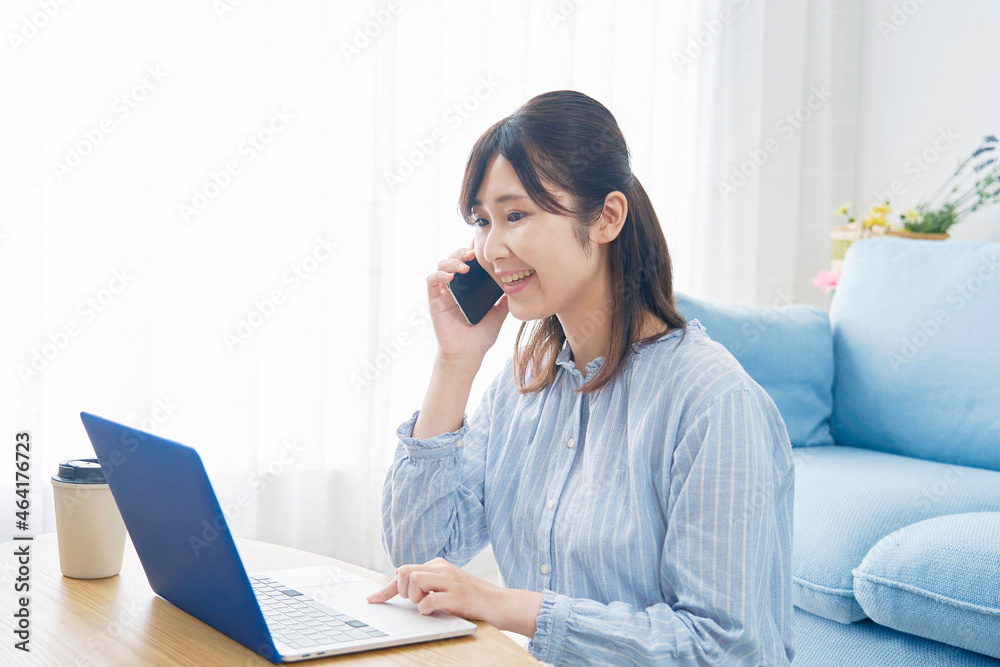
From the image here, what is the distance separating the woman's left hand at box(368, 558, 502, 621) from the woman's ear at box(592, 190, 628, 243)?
48 cm

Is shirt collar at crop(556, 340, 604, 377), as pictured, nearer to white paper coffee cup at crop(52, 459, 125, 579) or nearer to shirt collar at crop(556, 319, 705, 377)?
shirt collar at crop(556, 319, 705, 377)

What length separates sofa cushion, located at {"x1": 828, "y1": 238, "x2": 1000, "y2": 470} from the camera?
6.77 ft

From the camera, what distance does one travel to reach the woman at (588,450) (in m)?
0.87

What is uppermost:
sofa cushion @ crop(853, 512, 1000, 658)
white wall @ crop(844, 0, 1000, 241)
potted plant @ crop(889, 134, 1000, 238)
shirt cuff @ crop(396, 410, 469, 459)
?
white wall @ crop(844, 0, 1000, 241)

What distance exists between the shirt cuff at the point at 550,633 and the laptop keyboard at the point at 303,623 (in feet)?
0.59

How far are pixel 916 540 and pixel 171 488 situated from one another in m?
1.31

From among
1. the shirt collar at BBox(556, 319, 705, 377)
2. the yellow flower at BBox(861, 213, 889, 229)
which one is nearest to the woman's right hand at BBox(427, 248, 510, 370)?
the shirt collar at BBox(556, 319, 705, 377)

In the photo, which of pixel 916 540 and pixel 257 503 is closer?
pixel 916 540

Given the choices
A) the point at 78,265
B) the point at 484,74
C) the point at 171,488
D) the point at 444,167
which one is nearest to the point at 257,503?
the point at 78,265

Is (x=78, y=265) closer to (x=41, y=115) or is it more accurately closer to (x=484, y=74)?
(x=41, y=115)

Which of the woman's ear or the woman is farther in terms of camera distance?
the woman's ear

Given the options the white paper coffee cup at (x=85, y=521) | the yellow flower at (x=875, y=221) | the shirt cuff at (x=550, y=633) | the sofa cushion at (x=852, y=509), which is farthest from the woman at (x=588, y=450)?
the yellow flower at (x=875, y=221)

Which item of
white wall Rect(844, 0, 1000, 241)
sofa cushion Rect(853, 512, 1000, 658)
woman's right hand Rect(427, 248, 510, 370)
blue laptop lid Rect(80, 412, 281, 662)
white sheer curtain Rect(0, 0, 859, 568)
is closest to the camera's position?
blue laptop lid Rect(80, 412, 281, 662)

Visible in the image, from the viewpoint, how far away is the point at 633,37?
10.0ft
